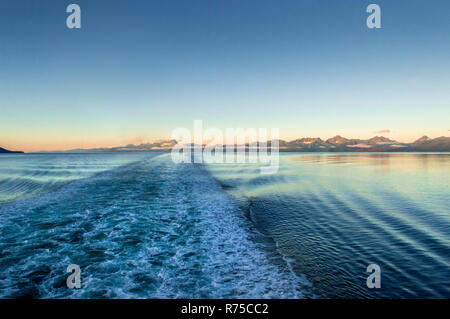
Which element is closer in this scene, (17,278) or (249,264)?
(17,278)

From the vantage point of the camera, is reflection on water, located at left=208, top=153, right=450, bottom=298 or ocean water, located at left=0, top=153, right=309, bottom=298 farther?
reflection on water, located at left=208, top=153, right=450, bottom=298

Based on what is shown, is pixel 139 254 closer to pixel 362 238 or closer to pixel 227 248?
pixel 227 248

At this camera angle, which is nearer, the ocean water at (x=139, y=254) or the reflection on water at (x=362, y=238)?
the ocean water at (x=139, y=254)

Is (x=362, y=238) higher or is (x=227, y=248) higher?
(x=362, y=238)

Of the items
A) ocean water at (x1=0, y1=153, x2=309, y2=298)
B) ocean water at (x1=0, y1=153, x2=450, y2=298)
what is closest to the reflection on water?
ocean water at (x1=0, y1=153, x2=450, y2=298)

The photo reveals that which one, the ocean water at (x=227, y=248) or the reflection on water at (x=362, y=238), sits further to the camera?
the reflection on water at (x=362, y=238)

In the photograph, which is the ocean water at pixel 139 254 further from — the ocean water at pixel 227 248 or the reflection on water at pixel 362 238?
the reflection on water at pixel 362 238

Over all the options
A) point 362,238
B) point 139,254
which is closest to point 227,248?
point 139,254

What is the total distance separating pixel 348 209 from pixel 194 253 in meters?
10.0

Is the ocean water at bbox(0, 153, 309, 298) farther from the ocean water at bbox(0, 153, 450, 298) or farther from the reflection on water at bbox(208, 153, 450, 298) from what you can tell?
the reflection on water at bbox(208, 153, 450, 298)

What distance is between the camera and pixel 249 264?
6840 mm

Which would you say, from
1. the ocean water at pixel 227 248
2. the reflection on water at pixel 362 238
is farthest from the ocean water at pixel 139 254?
the reflection on water at pixel 362 238
